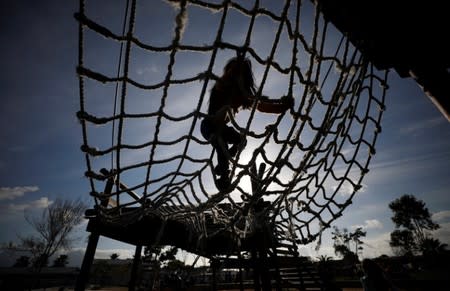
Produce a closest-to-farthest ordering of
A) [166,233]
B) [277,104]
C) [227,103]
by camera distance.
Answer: [227,103] → [277,104] → [166,233]

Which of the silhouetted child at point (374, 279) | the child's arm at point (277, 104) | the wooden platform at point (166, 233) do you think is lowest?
the silhouetted child at point (374, 279)

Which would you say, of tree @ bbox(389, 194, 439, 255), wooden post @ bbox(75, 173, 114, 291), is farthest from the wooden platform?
tree @ bbox(389, 194, 439, 255)

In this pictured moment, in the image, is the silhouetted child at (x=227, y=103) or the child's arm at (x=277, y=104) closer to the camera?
the child's arm at (x=277, y=104)

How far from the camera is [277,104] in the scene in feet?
5.27

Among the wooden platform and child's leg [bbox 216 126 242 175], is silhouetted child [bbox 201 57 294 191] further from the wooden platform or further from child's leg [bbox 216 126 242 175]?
the wooden platform

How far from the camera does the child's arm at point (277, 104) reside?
1270mm

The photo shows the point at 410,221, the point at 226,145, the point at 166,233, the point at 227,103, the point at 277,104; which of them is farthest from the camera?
the point at 410,221

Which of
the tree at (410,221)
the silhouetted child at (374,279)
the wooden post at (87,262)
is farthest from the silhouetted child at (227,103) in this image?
the tree at (410,221)

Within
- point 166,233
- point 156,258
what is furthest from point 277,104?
point 166,233

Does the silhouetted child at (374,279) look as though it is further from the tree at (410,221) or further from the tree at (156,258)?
the tree at (410,221)

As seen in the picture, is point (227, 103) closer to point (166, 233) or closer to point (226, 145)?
point (226, 145)

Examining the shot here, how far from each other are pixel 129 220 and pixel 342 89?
5.71ft

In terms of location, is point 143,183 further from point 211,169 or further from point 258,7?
point 258,7

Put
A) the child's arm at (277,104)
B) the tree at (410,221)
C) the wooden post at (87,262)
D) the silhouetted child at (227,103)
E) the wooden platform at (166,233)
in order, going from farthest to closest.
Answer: the tree at (410,221) < the wooden platform at (166,233) < the wooden post at (87,262) < the silhouetted child at (227,103) < the child's arm at (277,104)
